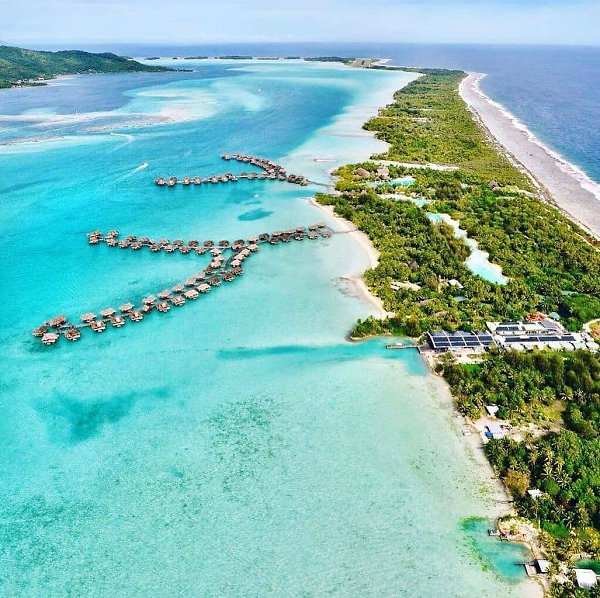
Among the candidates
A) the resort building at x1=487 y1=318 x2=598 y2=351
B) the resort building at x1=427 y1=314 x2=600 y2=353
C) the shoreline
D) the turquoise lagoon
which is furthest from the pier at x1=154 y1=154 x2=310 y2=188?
the resort building at x1=487 y1=318 x2=598 y2=351

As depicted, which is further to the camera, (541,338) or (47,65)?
(47,65)

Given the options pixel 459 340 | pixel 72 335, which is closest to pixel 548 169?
pixel 459 340

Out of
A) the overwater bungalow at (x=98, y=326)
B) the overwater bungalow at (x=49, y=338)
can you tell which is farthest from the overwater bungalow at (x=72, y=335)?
the overwater bungalow at (x=98, y=326)

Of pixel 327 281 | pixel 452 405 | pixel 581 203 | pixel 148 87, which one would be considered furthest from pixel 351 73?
pixel 452 405

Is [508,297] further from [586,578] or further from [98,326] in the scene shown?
[98,326]

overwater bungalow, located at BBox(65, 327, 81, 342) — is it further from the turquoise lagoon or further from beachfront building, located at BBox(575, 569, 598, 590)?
beachfront building, located at BBox(575, 569, 598, 590)

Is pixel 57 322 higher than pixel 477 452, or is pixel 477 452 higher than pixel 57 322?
pixel 57 322
